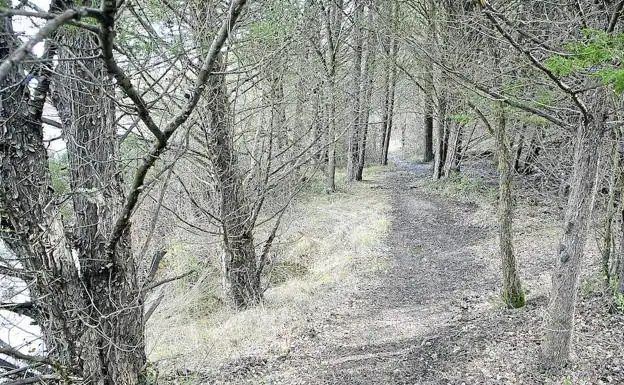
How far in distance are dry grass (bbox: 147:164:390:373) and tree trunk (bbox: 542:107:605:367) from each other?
317 centimetres

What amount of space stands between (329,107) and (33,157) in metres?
6.82

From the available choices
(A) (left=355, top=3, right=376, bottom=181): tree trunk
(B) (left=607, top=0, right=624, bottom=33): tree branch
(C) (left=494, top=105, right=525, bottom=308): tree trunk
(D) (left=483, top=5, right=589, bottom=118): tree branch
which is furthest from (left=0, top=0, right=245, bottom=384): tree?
(A) (left=355, top=3, right=376, bottom=181): tree trunk

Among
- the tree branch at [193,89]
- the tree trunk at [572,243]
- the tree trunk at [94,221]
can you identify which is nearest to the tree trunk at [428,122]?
the tree trunk at [572,243]

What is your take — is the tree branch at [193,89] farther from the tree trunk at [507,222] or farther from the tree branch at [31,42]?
the tree trunk at [507,222]

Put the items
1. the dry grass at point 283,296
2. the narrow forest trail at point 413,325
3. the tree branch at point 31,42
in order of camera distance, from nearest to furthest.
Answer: the tree branch at point 31,42, the narrow forest trail at point 413,325, the dry grass at point 283,296

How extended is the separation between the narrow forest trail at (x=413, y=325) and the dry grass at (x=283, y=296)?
439mm

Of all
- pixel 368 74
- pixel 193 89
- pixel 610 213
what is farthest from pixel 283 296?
pixel 368 74

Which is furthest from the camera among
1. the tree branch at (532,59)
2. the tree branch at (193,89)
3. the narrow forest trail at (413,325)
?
the narrow forest trail at (413,325)

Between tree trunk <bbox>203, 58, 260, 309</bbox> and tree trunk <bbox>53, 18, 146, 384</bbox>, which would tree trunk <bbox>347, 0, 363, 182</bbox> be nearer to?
tree trunk <bbox>203, 58, 260, 309</bbox>

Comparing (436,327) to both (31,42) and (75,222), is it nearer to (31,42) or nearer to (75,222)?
(75,222)

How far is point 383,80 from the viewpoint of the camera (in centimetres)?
1870

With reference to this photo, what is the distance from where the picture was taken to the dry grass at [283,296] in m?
6.09

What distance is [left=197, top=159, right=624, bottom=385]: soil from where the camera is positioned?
15.3 feet

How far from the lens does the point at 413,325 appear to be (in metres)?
6.26
